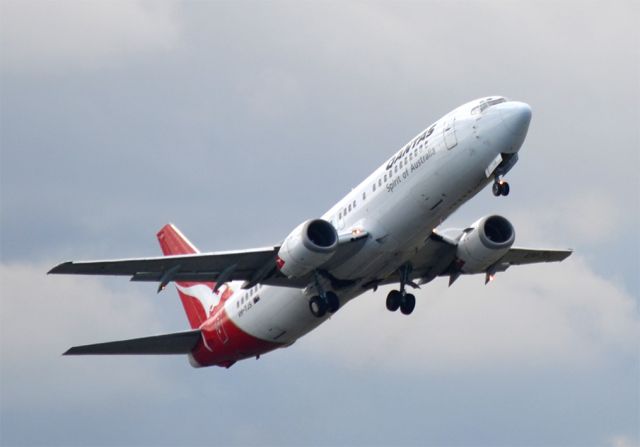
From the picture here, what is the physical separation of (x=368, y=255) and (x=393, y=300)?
20.2 feet

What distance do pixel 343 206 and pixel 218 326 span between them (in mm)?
9373


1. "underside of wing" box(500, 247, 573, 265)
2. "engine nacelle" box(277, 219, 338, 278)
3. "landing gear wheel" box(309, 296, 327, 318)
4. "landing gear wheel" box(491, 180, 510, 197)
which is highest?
"underside of wing" box(500, 247, 573, 265)

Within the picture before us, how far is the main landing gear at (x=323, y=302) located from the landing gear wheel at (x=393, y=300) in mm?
3853

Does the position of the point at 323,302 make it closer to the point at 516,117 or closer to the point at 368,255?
the point at 368,255

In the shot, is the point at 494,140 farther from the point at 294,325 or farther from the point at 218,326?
the point at 218,326

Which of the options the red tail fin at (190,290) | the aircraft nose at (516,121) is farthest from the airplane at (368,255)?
the red tail fin at (190,290)

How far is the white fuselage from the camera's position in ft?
177

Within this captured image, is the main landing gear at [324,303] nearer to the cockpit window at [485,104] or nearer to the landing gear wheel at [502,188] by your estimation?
the landing gear wheel at [502,188]

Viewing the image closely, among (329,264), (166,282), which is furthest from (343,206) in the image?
(166,282)

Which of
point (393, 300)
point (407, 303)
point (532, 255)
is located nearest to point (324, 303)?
point (393, 300)

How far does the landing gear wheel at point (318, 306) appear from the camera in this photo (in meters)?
58.8

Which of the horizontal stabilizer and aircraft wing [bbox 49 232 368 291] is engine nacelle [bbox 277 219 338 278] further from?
the horizontal stabilizer

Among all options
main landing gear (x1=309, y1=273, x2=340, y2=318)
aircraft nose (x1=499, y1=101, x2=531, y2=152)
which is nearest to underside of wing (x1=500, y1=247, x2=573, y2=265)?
main landing gear (x1=309, y1=273, x2=340, y2=318)

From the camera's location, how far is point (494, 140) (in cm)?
5362
